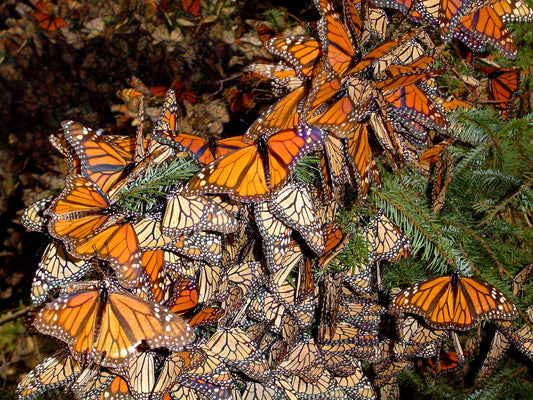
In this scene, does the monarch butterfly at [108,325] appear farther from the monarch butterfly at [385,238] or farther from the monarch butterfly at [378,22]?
the monarch butterfly at [378,22]

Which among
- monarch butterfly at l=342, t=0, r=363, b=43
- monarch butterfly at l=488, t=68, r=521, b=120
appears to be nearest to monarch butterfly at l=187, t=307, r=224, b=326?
monarch butterfly at l=342, t=0, r=363, b=43

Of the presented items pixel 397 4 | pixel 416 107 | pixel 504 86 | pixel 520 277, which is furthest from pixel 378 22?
pixel 520 277

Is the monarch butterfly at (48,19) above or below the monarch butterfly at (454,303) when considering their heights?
above

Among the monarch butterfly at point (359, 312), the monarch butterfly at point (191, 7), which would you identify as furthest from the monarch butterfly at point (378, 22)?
the monarch butterfly at point (191, 7)

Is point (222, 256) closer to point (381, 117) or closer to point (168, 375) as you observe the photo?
point (168, 375)

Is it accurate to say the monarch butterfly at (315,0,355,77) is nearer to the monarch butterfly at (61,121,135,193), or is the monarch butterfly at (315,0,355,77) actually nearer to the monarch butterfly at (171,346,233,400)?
A: the monarch butterfly at (61,121,135,193)

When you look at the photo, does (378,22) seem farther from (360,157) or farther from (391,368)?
(391,368)

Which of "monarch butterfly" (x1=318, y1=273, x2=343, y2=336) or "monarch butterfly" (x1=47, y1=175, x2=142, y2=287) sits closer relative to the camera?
"monarch butterfly" (x1=47, y1=175, x2=142, y2=287)

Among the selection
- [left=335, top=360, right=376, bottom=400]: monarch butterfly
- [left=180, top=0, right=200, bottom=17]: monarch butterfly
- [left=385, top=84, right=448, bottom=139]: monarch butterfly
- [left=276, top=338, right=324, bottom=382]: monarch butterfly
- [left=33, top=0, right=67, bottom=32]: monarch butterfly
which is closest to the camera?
[left=385, top=84, right=448, bottom=139]: monarch butterfly
